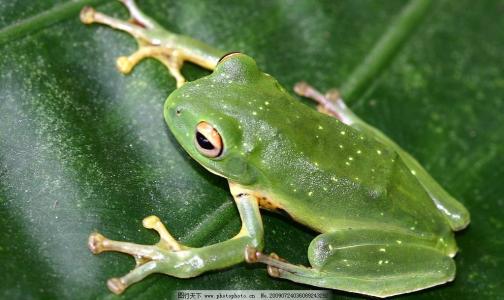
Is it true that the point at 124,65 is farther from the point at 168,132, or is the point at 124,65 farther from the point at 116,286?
the point at 116,286

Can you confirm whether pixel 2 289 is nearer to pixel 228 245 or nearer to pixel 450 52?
pixel 228 245

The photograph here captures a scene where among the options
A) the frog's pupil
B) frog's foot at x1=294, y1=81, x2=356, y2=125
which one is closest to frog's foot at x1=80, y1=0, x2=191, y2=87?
the frog's pupil

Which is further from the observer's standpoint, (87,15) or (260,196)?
(87,15)

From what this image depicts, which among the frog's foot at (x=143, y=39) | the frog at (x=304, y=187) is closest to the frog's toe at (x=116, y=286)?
the frog at (x=304, y=187)

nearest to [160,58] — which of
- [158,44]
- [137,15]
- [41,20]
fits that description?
[158,44]

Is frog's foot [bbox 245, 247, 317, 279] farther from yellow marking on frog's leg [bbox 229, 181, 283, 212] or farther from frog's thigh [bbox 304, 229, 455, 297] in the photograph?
yellow marking on frog's leg [bbox 229, 181, 283, 212]

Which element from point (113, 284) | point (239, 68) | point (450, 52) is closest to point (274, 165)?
point (239, 68)
